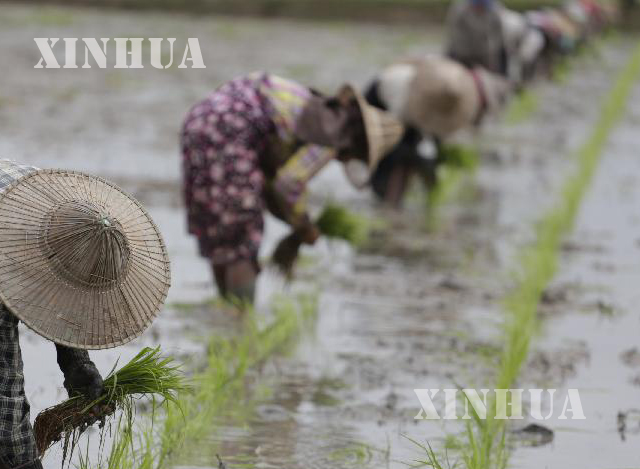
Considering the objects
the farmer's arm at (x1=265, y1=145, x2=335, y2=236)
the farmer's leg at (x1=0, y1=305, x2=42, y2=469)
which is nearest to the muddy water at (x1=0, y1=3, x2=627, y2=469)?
the farmer's arm at (x1=265, y1=145, x2=335, y2=236)

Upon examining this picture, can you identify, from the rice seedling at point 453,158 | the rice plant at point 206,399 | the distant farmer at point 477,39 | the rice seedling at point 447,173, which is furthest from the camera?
the distant farmer at point 477,39

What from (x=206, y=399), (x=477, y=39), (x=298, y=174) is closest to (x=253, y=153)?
(x=298, y=174)

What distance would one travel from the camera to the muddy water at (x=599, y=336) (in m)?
4.73

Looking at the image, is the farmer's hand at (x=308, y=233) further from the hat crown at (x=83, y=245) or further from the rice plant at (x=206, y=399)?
the hat crown at (x=83, y=245)

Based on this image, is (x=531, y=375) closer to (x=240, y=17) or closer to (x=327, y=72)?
(x=327, y=72)

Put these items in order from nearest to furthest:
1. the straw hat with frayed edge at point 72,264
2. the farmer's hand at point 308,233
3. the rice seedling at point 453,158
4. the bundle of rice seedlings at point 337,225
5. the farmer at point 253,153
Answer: the straw hat with frayed edge at point 72,264
the farmer at point 253,153
the farmer's hand at point 308,233
the bundle of rice seedlings at point 337,225
the rice seedling at point 453,158

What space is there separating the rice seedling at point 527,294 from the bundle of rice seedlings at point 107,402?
0.70 metres

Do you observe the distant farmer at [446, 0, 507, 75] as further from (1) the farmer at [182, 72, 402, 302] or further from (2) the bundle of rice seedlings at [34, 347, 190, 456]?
(2) the bundle of rice seedlings at [34, 347, 190, 456]

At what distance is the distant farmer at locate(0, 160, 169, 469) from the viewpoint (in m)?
3.23

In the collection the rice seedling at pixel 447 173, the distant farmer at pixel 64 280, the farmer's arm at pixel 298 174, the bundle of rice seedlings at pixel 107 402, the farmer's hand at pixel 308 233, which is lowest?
the rice seedling at pixel 447 173

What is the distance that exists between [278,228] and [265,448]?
403 cm

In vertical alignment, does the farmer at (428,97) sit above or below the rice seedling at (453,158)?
above

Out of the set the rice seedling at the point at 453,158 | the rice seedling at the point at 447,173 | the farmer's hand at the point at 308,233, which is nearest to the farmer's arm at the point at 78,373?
the farmer's hand at the point at 308,233

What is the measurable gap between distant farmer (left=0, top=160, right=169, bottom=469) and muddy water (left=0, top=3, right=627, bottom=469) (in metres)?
0.81
